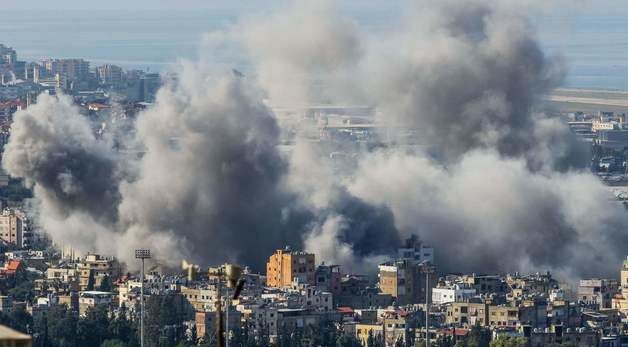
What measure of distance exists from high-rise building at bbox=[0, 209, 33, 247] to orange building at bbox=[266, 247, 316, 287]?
→ 12822 millimetres

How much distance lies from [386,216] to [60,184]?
21.4 feet

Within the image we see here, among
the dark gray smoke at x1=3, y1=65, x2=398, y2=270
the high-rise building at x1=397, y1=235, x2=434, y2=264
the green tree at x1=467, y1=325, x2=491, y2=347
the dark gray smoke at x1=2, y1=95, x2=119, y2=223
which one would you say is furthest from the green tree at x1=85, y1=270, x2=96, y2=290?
the green tree at x1=467, y1=325, x2=491, y2=347

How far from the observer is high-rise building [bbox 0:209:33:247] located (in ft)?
189

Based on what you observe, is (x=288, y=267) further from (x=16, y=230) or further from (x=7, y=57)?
(x=7, y=57)

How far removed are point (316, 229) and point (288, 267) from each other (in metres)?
2.37

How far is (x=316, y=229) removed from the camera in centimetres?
4806

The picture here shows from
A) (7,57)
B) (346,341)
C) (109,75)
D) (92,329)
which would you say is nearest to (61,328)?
(92,329)

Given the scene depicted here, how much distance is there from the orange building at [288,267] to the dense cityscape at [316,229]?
0.12 feet

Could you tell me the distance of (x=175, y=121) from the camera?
48.8 m

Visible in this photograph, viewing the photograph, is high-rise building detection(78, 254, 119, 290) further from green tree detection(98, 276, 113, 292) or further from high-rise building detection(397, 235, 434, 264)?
high-rise building detection(397, 235, 434, 264)

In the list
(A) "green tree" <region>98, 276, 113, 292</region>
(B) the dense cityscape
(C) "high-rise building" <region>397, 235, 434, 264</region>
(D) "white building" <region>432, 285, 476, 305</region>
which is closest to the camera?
(B) the dense cityscape

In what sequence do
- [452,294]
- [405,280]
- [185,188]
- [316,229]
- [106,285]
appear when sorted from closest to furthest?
[452,294]
[405,280]
[106,285]
[185,188]
[316,229]

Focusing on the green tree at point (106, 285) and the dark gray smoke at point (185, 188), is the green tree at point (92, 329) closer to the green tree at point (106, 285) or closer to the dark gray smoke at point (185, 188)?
the green tree at point (106, 285)

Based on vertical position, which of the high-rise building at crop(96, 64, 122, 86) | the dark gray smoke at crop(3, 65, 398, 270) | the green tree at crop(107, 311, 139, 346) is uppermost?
the high-rise building at crop(96, 64, 122, 86)
